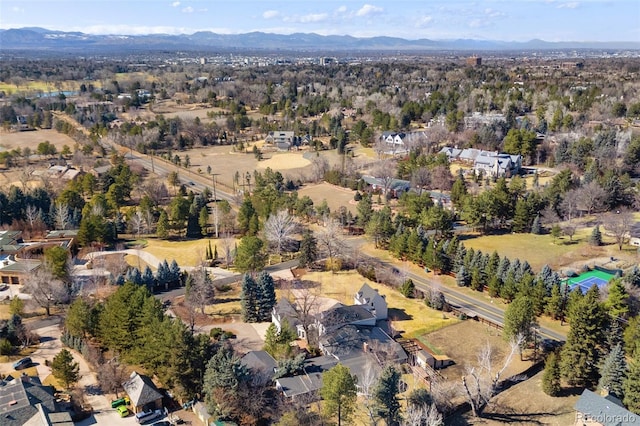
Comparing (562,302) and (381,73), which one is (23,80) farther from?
(562,302)

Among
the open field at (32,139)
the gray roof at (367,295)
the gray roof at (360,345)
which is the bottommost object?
the gray roof at (360,345)

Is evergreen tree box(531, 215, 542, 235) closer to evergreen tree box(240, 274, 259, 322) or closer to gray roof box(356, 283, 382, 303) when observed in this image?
gray roof box(356, 283, 382, 303)

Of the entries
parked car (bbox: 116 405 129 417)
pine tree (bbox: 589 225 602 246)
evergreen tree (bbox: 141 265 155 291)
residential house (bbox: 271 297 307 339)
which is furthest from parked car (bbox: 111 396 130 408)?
pine tree (bbox: 589 225 602 246)

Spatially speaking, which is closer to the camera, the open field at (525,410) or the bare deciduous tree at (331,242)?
the open field at (525,410)

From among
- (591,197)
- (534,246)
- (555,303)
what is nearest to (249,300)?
(555,303)

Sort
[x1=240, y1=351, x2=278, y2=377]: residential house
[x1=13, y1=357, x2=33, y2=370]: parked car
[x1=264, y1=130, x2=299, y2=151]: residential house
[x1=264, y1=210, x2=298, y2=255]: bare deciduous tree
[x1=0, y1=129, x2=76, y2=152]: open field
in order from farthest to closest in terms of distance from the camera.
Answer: [x1=264, y1=130, x2=299, y2=151]: residential house
[x1=0, y1=129, x2=76, y2=152]: open field
[x1=264, y1=210, x2=298, y2=255]: bare deciduous tree
[x1=13, y1=357, x2=33, y2=370]: parked car
[x1=240, y1=351, x2=278, y2=377]: residential house

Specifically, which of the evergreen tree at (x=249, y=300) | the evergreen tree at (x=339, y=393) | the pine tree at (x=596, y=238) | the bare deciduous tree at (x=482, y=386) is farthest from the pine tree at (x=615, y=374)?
the pine tree at (x=596, y=238)

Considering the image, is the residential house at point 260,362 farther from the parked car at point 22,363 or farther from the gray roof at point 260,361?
the parked car at point 22,363
